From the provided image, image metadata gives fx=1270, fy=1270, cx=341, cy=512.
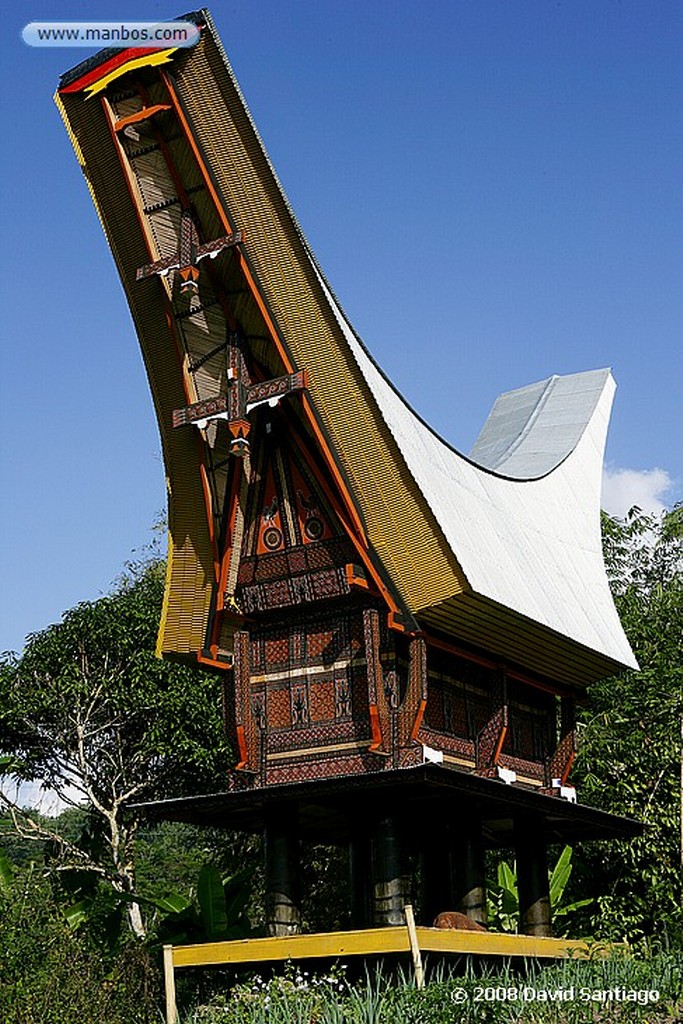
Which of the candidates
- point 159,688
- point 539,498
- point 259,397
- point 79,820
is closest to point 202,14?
point 259,397

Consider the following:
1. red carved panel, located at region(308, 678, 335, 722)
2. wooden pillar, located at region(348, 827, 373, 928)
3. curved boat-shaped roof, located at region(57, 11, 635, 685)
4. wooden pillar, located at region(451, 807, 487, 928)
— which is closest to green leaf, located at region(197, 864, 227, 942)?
wooden pillar, located at region(348, 827, 373, 928)

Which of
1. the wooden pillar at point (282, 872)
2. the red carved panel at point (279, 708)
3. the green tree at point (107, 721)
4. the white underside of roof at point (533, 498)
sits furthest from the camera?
the green tree at point (107, 721)

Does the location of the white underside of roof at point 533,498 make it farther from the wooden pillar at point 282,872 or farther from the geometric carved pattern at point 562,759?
the wooden pillar at point 282,872

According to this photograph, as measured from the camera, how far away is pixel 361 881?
571 inches

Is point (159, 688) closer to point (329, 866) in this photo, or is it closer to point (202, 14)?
point (329, 866)

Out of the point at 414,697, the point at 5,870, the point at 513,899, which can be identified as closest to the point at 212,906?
the point at 5,870

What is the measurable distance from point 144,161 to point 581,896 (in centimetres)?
1492

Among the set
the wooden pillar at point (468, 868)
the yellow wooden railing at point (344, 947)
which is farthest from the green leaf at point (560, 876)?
the yellow wooden railing at point (344, 947)

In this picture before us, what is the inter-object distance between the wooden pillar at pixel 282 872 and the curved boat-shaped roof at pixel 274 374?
2.18 m

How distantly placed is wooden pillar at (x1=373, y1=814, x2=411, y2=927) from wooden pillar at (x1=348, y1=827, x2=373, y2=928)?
3.80ft

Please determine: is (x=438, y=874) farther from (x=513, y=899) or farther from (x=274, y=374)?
(x=513, y=899)

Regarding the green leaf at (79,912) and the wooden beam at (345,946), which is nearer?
the wooden beam at (345,946)

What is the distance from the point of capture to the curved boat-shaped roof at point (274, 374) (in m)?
13.1

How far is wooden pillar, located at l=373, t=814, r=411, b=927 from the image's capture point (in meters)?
12.6
